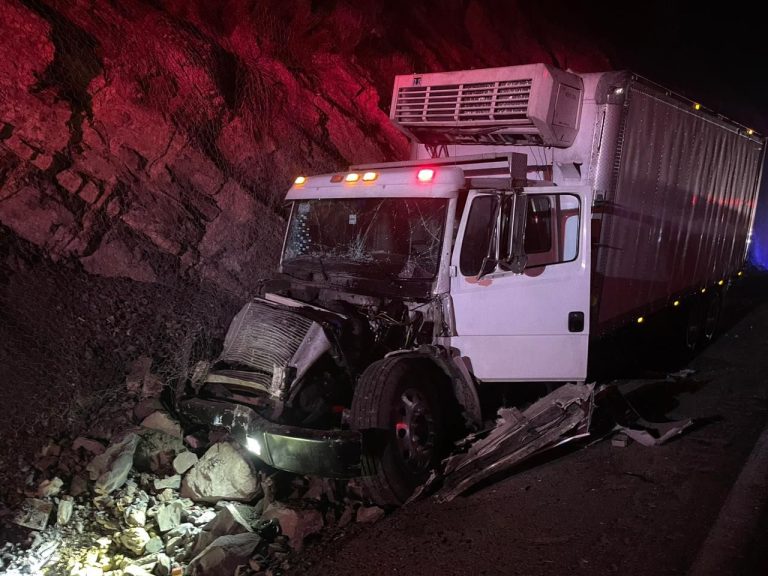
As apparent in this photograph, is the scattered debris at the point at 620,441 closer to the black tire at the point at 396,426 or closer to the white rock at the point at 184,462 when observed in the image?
the black tire at the point at 396,426

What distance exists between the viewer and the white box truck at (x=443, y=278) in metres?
4.18

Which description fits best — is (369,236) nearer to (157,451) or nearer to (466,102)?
(466,102)

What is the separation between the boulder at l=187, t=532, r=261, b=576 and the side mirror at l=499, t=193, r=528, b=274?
8.37 ft

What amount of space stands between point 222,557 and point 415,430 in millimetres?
1551

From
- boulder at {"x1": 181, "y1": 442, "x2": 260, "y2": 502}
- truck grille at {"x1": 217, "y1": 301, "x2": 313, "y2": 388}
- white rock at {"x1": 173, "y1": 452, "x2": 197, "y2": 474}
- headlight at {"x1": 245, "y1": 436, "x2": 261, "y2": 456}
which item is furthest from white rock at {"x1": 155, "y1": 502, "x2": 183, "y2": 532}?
truck grille at {"x1": 217, "y1": 301, "x2": 313, "y2": 388}

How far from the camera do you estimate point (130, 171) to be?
720cm

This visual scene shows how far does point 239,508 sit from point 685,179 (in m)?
5.79

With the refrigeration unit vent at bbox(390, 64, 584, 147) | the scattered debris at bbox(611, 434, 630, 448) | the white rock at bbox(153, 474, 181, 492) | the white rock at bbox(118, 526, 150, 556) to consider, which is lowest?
the white rock at bbox(118, 526, 150, 556)

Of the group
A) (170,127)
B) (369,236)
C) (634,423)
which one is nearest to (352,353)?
(369,236)

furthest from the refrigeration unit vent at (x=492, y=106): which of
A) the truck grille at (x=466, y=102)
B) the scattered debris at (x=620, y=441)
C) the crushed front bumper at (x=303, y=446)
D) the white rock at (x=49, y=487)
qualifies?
the white rock at (x=49, y=487)

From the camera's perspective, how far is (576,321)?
15.9 ft

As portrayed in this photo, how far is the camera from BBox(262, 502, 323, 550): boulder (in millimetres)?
3906

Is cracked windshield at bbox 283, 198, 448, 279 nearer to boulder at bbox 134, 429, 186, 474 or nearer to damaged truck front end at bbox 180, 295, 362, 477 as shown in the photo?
damaged truck front end at bbox 180, 295, 362, 477

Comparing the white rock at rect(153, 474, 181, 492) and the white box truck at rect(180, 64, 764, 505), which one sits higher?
the white box truck at rect(180, 64, 764, 505)
